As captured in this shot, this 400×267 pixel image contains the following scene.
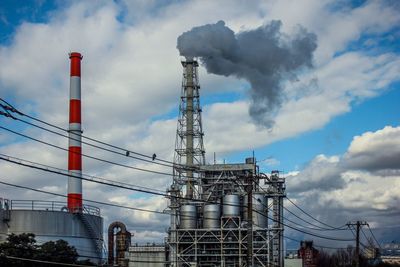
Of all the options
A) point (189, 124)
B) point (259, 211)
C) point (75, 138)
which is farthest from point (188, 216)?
point (75, 138)

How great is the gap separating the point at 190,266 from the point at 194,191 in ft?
26.1

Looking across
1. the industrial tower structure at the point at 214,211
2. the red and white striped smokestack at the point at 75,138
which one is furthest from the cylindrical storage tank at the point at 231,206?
the red and white striped smokestack at the point at 75,138

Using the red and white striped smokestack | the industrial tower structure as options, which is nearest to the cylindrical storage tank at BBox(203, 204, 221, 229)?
the industrial tower structure

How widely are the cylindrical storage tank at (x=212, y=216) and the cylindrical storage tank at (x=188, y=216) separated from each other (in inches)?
48.6

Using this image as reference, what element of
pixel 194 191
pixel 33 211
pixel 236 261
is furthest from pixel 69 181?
pixel 236 261

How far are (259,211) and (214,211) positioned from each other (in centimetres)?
455

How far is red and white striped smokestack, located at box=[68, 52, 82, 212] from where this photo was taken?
2125 inches

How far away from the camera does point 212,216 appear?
5859cm

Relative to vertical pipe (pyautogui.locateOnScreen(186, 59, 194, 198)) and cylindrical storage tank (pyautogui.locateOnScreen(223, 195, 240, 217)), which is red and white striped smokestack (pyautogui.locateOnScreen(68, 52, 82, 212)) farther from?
cylindrical storage tank (pyautogui.locateOnScreen(223, 195, 240, 217))

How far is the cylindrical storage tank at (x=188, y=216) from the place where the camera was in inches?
2328

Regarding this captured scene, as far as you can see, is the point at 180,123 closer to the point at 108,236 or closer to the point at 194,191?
the point at 194,191

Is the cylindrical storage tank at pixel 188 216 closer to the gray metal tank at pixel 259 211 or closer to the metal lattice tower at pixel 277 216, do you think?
the gray metal tank at pixel 259 211

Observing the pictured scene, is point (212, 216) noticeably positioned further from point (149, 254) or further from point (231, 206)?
point (149, 254)

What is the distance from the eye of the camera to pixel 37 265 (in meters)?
39.8
